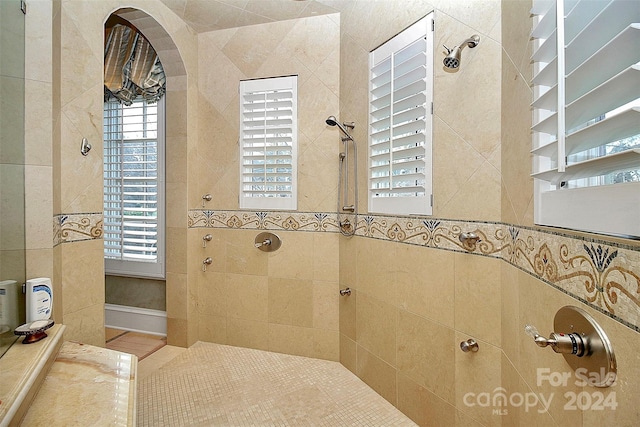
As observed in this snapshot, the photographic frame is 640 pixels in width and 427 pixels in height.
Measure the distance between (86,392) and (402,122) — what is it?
1784 millimetres

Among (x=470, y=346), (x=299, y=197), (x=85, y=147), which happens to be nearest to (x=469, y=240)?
(x=470, y=346)

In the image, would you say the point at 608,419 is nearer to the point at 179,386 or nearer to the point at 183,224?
the point at 179,386

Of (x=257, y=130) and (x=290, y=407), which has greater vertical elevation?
(x=257, y=130)

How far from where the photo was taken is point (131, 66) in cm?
266

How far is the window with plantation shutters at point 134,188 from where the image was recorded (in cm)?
279

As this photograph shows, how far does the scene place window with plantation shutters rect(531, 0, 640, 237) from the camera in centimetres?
60

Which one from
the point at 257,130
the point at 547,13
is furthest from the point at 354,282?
the point at 547,13

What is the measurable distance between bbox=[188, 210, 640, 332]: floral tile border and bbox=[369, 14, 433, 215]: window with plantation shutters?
0.11 meters

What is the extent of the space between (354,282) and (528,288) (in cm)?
117

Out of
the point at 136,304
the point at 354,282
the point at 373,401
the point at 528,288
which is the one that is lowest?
the point at 373,401

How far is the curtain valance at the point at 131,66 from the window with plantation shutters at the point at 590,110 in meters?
2.72

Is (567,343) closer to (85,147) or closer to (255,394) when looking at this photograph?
(255,394)

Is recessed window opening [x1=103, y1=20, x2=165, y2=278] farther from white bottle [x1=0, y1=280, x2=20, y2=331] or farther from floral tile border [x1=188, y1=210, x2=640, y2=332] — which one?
floral tile border [x1=188, y1=210, x2=640, y2=332]

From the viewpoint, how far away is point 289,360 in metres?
2.32
